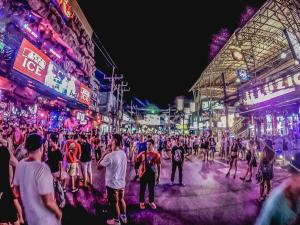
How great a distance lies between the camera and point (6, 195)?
12.4 ft

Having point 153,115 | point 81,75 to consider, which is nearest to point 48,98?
point 81,75

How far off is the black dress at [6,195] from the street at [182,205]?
174 centimetres

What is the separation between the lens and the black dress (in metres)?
3.70

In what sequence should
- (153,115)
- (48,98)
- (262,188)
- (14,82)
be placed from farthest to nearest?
(153,115) < (48,98) < (14,82) < (262,188)

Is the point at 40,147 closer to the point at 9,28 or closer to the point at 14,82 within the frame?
the point at 14,82

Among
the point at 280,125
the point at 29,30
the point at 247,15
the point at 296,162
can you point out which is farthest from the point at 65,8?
the point at 296,162

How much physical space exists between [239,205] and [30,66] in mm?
11784

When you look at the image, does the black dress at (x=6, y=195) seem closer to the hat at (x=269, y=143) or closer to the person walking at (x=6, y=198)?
the person walking at (x=6, y=198)

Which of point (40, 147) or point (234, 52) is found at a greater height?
point (234, 52)

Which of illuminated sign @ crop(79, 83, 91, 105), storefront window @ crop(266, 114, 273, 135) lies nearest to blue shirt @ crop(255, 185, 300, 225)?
storefront window @ crop(266, 114, 273, 135)

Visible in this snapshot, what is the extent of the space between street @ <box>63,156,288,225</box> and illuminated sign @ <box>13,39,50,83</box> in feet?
22.6

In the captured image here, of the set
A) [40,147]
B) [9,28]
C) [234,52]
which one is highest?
[234,52]

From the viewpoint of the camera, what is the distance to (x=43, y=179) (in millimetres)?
2512

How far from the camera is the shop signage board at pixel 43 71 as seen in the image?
1132cm
